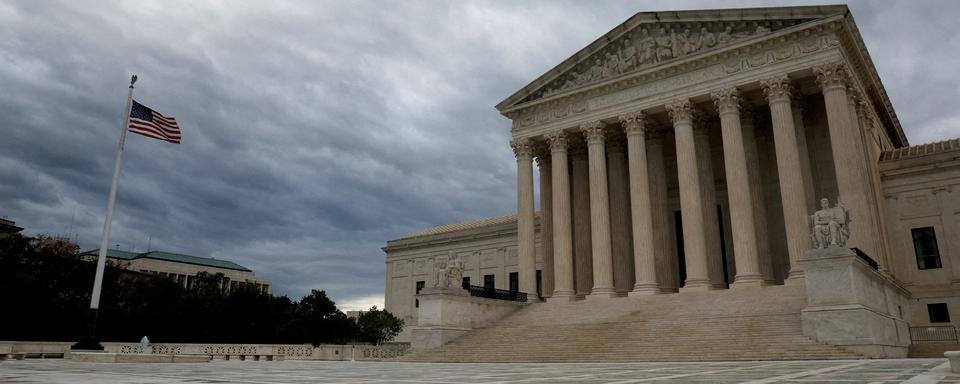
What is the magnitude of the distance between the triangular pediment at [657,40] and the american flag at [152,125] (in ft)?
66.2

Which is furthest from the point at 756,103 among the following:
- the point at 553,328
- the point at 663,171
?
the point at 553,328

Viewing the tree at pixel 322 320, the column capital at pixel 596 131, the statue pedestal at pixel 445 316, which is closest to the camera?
the statue pedestal at pixel 445 316

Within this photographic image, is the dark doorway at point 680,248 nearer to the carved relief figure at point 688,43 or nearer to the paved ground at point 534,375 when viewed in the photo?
the carved relief figure at point 688,43

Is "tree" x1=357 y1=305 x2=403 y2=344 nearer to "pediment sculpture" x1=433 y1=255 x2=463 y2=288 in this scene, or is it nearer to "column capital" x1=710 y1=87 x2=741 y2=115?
"pediment sculpture" x1=433 y1=255 x2=463 y2=288

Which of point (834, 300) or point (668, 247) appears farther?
point (668, 247)

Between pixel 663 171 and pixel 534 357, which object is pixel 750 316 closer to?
pixel 534 357

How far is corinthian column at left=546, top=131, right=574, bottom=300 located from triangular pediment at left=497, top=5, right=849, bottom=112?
345cm

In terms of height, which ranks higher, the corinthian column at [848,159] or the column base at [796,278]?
the corinthian column at [848,159]

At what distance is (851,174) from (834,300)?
9.73 m

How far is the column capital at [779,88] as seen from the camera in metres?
31.8

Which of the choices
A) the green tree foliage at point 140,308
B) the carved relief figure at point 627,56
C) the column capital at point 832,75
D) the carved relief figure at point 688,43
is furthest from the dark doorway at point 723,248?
the green tree foliage at point 140,308

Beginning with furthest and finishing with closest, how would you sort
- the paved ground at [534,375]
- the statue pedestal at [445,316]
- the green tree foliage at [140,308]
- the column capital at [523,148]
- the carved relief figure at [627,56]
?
the column capital at [523,148], the green tree foliage at [140,308], the carved relief figure at [627,56], the statue pedestal at [445,316], the paved ground at [534,375]

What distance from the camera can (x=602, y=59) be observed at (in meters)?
38.9

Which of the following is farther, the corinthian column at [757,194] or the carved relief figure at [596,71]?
the carved relief figure at [596,71]
